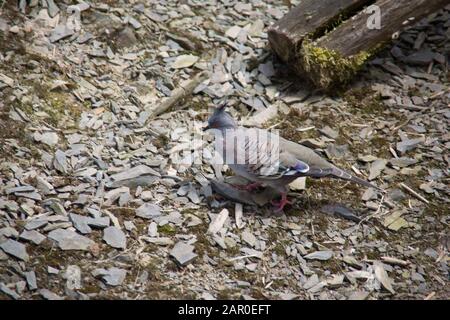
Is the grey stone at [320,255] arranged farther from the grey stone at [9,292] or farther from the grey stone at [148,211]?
the grey stone at [9,292]

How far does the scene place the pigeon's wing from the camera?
5.01 metres

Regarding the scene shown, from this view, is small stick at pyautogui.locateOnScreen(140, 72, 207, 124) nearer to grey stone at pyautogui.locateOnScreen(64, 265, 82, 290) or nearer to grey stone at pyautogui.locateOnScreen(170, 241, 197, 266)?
grey stone at pyautogui.locateOnScreen(170, 241, 197, 266)

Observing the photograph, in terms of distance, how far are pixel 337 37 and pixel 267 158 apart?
1.71 m

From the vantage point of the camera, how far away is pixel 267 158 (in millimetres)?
5051

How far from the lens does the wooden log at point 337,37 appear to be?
5996 mm

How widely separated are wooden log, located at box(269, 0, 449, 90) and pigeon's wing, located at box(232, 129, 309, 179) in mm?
1252

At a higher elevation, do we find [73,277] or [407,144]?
[73,277]

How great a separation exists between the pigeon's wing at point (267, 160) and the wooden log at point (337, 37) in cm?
A: 125

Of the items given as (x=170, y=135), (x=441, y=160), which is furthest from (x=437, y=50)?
(x=170, y=135)

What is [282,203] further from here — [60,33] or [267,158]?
[60,33]

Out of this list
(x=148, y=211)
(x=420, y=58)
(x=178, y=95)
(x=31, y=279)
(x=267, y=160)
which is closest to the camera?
(x=31, y=279)

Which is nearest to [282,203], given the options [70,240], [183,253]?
[183,253]

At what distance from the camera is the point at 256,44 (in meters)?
6.59

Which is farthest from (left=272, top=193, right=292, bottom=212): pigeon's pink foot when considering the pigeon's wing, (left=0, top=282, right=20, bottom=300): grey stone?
(left=0, top=282, right=20, bottom=300): grey stone
